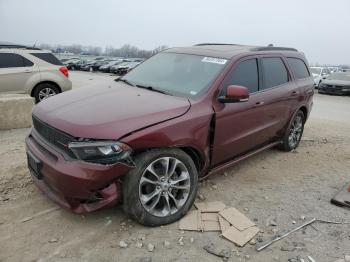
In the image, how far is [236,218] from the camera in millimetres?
3926

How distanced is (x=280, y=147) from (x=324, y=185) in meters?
1.35

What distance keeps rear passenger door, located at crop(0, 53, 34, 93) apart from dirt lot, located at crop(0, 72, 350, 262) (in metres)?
3.73

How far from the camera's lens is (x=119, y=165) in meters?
3.28

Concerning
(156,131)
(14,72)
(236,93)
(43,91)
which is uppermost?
(236,93)

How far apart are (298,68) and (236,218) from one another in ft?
11.3

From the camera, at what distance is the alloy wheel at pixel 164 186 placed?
3582 millimetres

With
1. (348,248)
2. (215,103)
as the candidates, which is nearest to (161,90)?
(215,103)

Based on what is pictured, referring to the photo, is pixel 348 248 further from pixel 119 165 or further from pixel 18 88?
pixel 18 88

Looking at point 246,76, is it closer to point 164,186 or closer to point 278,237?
point 164,186

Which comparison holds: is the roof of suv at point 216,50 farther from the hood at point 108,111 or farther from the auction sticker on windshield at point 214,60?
the hood at point 108,111

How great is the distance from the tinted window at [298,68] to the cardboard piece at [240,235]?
3.29 m

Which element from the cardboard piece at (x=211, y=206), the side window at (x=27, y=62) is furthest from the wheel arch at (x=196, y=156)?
the side window at (x=27, y=62)

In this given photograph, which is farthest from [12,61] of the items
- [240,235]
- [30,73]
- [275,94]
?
[240,235]

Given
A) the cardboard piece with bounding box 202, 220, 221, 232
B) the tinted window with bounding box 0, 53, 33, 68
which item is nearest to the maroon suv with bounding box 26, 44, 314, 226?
the cardboard piece with bounding box 202, 220, 221, 232
